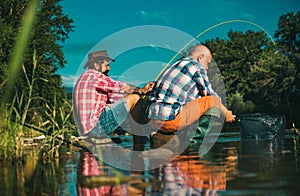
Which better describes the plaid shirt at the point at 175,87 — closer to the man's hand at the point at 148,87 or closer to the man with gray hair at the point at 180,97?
the man with gray hair at the point at 180,97

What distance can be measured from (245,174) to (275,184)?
1.61 ft

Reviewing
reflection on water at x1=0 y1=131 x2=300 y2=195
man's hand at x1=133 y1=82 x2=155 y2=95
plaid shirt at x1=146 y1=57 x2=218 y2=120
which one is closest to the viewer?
reflection on water at x1=0 y1=131 x2=300 y2=195

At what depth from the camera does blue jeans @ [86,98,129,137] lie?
22.3 ft

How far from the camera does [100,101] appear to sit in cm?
707

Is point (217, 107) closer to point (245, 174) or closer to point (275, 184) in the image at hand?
point (245, 174)

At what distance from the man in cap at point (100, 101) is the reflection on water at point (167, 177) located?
6.55 ft

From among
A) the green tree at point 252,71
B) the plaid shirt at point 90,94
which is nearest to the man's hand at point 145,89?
the plaid shirt at point 90,94

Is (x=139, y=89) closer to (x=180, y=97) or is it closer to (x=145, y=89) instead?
(x=145, y=89)

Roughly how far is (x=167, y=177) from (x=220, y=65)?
4783 centimetres

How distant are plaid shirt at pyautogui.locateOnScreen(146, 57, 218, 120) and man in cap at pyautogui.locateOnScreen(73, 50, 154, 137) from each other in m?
0.62

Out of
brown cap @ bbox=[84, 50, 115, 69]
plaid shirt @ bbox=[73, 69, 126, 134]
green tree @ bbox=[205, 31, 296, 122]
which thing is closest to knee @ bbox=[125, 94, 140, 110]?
plaid shirt @ bbox=[73, 69, 126, 134]

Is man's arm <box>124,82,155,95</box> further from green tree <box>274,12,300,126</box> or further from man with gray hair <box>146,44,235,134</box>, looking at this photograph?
green tree <box>274,12,300,126</box>

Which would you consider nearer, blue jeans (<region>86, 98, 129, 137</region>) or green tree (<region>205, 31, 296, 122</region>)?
blue jeans (<region>86, 98, 129, 137</region>)

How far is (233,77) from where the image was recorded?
49.3m
